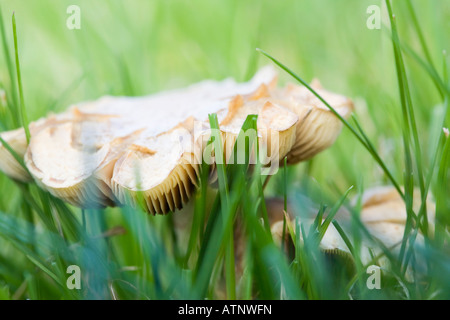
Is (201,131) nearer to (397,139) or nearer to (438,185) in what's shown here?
(438,185)

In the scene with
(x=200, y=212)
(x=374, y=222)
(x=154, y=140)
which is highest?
(x=154, y=140)

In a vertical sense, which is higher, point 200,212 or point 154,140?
point 154,140

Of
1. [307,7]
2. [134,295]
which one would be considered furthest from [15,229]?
[307,7]

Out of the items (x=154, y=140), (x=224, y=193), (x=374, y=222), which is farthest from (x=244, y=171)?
(x=374, y=222)

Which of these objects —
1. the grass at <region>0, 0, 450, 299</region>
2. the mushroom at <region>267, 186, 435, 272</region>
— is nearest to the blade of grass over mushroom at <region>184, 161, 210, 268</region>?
the grass at <region>0, 0, 450, 299</region>

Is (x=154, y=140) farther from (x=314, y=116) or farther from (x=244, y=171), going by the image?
(x=314, y=116)
